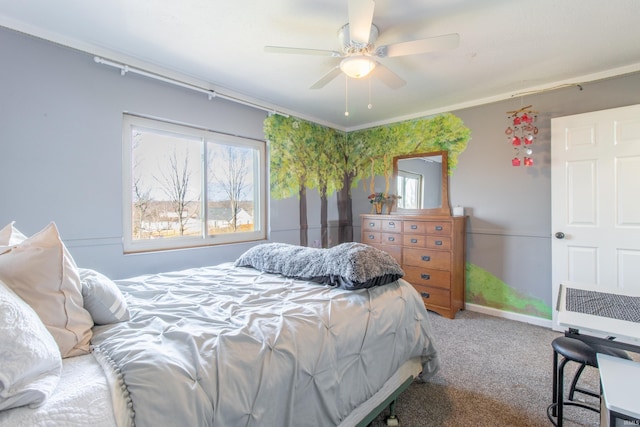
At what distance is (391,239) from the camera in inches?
143

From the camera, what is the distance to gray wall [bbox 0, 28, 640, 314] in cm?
200

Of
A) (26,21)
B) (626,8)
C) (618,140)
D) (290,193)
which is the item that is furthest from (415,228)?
(26,21)

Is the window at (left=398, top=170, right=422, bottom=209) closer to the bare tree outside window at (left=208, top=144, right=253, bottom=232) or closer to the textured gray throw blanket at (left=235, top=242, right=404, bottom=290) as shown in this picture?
the bare tree outside window at (left=208, top=144, right=253, bottom=232)

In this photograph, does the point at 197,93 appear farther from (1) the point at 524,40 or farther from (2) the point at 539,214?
(2) the point at 539,214

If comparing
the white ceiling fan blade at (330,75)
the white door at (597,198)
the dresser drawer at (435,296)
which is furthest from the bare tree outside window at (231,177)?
the white door at (597,198)

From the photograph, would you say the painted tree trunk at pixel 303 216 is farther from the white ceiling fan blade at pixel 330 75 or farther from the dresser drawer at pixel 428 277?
the white ceiling fan blade at pixel 330 75

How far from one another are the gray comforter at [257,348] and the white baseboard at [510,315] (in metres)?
1.95

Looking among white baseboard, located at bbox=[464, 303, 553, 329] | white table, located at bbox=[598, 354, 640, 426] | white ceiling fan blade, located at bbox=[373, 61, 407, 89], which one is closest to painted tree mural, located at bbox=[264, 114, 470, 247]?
white ceiling fan blade, located at bbox=[373, 61, 407, 89]

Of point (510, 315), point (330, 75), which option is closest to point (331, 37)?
point (330, 75)

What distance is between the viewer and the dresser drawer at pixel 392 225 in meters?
3.56

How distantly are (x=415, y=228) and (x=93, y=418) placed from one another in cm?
320

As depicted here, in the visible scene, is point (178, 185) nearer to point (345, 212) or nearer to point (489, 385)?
point (345, 212)

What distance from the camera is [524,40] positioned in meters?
2.16

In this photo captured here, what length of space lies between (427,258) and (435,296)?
427 mm
